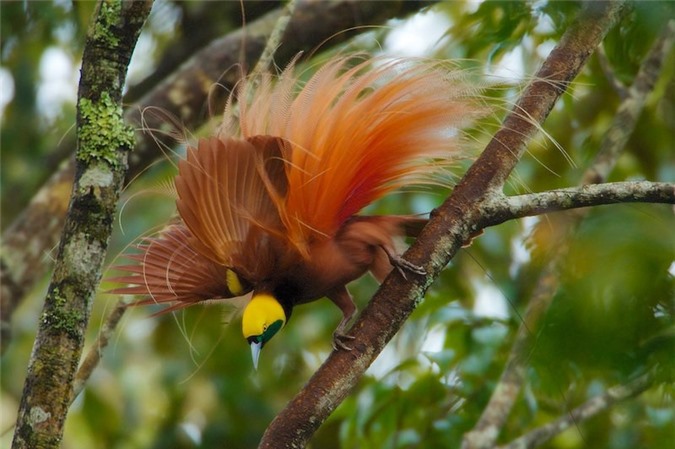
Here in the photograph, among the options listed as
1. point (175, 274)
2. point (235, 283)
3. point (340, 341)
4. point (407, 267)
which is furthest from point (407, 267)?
point (175, 274)

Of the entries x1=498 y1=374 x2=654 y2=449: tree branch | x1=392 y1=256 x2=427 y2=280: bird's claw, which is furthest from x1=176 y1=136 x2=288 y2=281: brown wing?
x1=498 y1=374 x2=654 y2=449: tree branch

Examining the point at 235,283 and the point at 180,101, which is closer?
the point at 235,283

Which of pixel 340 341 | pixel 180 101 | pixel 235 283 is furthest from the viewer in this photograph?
pixel 180 101

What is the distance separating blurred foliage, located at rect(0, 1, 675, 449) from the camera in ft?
6.52

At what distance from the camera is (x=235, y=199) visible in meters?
2.37

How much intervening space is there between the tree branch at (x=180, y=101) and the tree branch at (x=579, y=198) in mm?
1677

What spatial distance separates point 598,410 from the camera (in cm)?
334

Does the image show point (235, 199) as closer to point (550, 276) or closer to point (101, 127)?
point (101, 127)

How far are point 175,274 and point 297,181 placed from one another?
0.45 meters

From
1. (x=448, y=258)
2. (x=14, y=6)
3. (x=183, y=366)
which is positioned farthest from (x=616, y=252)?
(x=14, y=6)

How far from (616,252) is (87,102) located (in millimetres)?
1137

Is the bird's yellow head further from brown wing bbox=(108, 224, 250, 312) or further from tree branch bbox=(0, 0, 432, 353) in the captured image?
tree branch bbox=(0, 0, 432, 353)

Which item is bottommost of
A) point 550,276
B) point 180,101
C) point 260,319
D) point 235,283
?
point 260,319

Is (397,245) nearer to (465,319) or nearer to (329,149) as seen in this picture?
(329,149)
